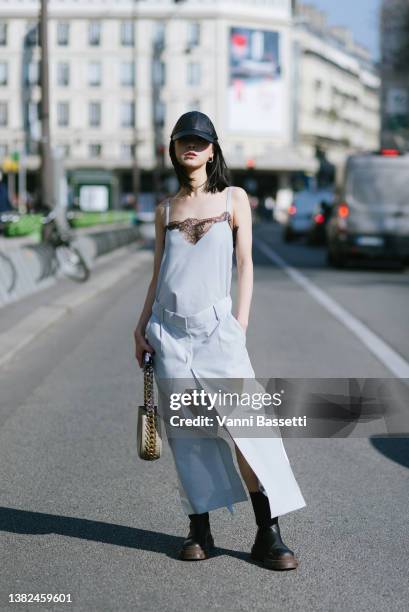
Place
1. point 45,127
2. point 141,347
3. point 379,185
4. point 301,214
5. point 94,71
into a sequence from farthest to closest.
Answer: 1. point 94,71
2. point 301,214
3. point 379,185
4. point 45,127
5. point 141,347

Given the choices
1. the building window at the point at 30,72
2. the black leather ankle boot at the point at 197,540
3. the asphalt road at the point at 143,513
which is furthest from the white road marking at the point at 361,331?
the building window at the point at 30,72

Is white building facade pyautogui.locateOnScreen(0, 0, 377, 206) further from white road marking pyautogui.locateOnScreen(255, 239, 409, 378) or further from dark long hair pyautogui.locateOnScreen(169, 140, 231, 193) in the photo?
dark long hair pyautogui.locateOnScreen(169, 140, 231, 193)

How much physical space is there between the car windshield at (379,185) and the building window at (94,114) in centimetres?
8676

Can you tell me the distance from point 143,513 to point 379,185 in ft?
70.3

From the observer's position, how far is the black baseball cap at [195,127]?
4.70 m

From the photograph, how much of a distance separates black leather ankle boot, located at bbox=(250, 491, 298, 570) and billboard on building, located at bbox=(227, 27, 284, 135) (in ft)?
355

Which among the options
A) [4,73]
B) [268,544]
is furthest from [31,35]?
[268,544]

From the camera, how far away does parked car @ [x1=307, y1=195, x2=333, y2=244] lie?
38844 millimetres

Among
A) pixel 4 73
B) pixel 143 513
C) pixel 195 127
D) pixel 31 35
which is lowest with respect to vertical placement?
pixel 143 513

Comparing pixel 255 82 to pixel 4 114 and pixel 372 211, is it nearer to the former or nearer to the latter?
pixel 4 114

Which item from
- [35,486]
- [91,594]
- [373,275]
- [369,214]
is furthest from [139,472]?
[369,214]

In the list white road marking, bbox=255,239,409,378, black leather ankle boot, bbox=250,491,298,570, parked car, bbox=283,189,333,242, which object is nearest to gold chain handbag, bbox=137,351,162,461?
black leather ankle boot, bbox=250,491,298,570

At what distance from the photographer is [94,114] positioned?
111688mm

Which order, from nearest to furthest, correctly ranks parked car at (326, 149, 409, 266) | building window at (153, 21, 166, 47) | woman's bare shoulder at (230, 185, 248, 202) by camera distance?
woman's bare shoulder at (230, 185, 248, 202), parked car at (326, 149, 409, 266), building window at (153, 21, 166, 47)
